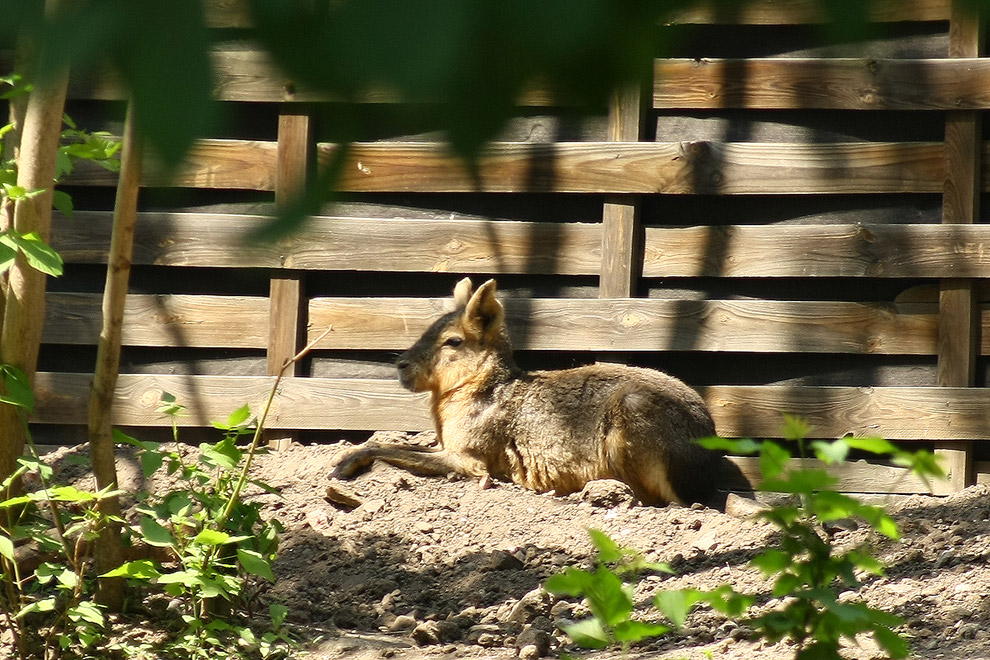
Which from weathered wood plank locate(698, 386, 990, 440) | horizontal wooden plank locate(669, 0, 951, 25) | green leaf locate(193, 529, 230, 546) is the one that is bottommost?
green leaf locate(193, 529, 230, 546)

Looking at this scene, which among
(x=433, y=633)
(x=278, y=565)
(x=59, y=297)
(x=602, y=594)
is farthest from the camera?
(x=59, y=297)

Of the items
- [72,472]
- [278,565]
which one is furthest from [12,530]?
[72,472]

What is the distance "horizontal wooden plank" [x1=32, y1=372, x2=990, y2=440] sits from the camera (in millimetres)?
6309

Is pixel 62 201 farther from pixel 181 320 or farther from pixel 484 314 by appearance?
pixel 484 314

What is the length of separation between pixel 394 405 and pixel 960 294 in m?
3.49

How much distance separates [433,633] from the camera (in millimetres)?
4359

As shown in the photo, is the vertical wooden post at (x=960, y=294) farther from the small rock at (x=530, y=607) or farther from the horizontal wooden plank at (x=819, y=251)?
the small rock at (x=530, y=607)

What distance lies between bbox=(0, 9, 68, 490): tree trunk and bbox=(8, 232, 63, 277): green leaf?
369 millimetres

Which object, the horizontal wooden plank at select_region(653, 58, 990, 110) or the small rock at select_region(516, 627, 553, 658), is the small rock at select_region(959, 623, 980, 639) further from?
the horizontal wooden plank at select_region(653, 58, 990, 110)

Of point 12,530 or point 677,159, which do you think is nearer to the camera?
point 12,530

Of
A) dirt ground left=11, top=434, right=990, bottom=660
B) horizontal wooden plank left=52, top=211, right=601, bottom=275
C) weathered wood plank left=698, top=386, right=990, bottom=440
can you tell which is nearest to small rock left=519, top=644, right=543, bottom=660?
dirt ground left=11, top=434, right=990, bottom=660

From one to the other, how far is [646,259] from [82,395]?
3664 millimetres

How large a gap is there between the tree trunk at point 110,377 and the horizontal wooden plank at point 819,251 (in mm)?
3686

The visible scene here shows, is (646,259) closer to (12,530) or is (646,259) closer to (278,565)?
(278,565)
